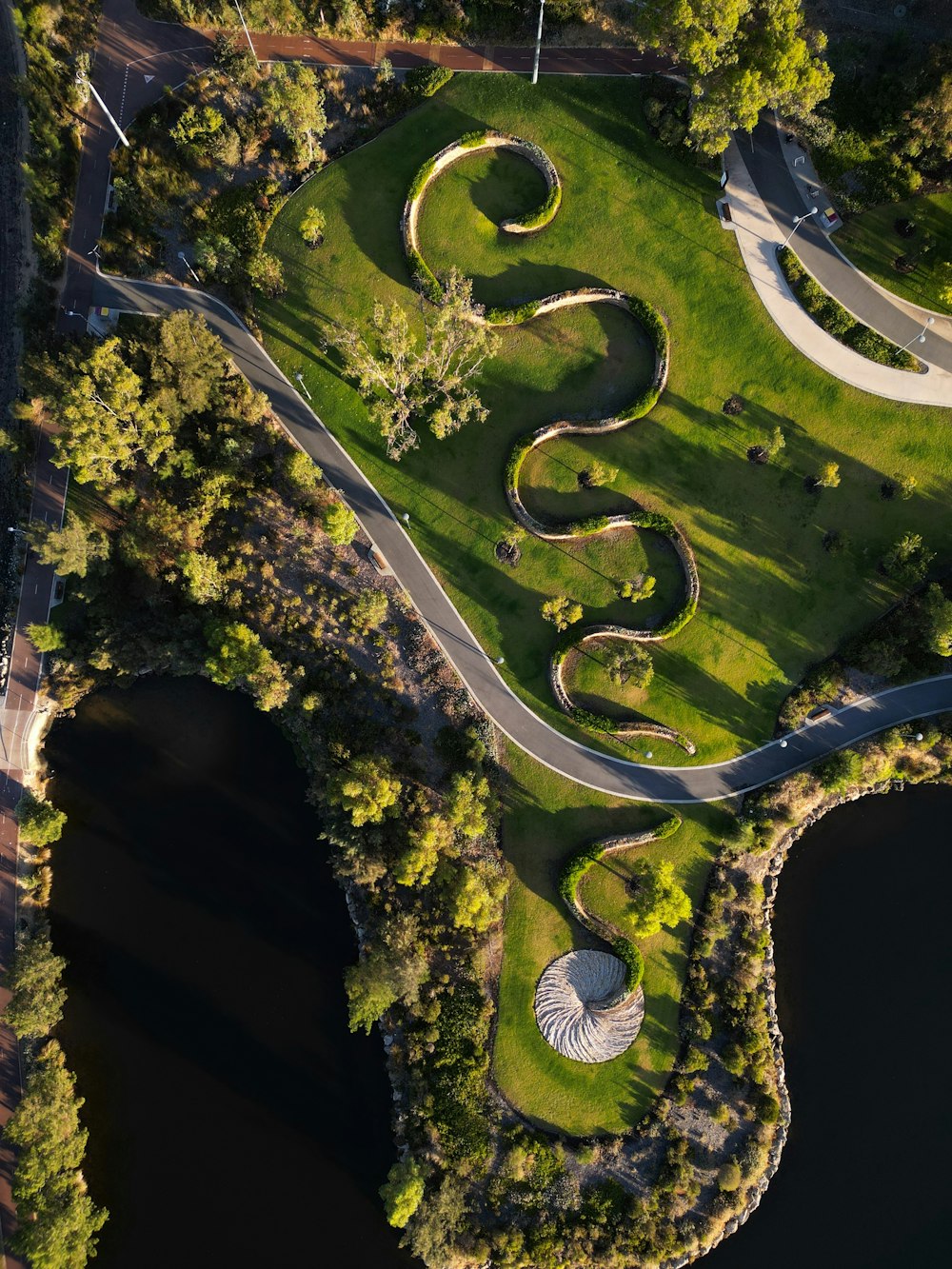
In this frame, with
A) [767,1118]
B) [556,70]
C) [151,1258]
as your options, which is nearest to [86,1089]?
[151,1258]

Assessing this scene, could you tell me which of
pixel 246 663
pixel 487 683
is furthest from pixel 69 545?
pixel 487 683

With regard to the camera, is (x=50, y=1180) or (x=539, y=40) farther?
(x=539, y=40)

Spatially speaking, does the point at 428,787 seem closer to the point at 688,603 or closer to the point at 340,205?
the point at 688,603

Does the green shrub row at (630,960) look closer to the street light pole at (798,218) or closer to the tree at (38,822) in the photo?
the tree at (38,822)

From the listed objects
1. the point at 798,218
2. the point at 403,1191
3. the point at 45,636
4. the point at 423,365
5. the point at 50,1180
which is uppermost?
the point at 798,218

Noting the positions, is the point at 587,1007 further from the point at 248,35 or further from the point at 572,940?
the point at 248,35

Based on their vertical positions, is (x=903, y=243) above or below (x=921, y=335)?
above

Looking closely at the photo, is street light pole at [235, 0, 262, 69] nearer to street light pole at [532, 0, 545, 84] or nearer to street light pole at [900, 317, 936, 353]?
street light pole at [532, 0, 545, 84]
